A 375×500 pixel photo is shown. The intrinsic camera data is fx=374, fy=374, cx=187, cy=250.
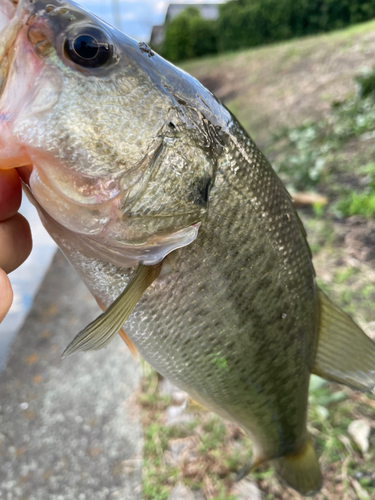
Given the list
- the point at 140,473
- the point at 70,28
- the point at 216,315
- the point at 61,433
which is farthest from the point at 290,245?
the point at 61,433

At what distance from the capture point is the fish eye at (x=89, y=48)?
2.32 ft

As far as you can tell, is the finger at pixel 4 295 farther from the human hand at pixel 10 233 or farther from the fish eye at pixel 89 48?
the fish eye at pixel 89 48

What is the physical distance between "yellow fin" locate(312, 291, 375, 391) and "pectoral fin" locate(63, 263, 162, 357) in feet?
2.06

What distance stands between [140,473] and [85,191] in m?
1.92

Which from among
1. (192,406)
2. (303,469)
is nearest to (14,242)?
(192,406)

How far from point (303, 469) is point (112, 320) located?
1.13 m

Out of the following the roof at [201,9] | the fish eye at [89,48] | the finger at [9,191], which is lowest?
the roof at [201,9]

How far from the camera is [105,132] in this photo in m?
0.74

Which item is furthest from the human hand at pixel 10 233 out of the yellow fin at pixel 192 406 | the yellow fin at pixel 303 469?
the yellow fin at pixel 303 469

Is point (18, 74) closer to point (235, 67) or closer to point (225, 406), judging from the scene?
point (225, 406)

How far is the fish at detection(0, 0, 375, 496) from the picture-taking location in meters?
0.70

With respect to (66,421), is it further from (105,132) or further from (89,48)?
(89,48)

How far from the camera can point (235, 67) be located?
37.2 ft

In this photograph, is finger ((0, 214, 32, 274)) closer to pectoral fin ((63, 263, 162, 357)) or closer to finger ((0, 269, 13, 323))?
finger ((0, 269, 13, 323))
